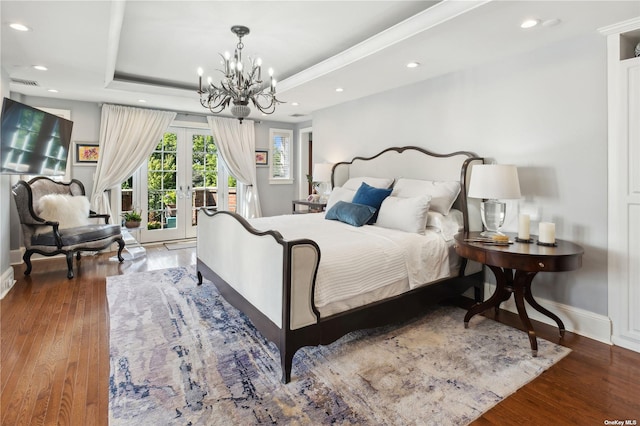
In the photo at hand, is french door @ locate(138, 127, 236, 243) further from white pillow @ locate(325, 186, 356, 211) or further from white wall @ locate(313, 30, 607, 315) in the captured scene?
white wall @ locate(313, 30, 607, 315)

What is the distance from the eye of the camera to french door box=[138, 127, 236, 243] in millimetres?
5938

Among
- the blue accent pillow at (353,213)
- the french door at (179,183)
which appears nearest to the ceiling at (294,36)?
the blue accent pillow at (353,213)

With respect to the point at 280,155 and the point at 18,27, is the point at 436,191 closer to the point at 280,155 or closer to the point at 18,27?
the point at 18,27

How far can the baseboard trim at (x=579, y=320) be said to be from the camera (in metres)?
2.56

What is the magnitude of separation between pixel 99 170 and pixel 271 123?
10.2 ft

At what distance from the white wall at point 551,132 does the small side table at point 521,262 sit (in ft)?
0.92

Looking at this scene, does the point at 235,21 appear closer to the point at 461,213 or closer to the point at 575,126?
the point at 461,213

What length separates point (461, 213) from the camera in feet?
10.9

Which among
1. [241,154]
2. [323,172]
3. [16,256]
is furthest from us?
[241,154]

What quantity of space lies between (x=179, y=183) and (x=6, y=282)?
117 inches

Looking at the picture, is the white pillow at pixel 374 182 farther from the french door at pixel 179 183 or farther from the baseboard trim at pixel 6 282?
the baseboard trim at pixel 6 282

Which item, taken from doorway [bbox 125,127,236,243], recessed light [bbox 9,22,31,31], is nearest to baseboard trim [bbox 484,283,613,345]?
recessed light [bbox 9,22,31,31]

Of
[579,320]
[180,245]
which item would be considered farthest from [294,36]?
[180,245]

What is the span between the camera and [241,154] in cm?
646
